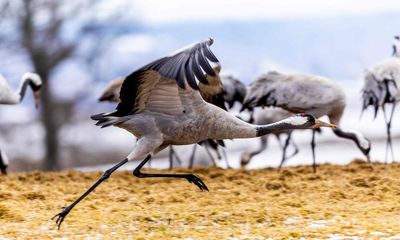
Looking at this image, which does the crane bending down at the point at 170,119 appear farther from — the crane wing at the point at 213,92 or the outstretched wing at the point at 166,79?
the crane wing at the point at 213,92

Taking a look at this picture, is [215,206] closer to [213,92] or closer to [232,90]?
[213,92]

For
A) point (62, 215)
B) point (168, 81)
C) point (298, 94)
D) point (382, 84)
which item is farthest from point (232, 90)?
point (62, 215)

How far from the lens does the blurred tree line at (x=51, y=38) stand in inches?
A: 672

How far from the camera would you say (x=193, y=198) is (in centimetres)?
770

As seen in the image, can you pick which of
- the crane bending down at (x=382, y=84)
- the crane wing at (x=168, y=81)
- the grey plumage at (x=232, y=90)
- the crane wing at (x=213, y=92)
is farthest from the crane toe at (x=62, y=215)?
the grey plumage at (x=232, y=90)

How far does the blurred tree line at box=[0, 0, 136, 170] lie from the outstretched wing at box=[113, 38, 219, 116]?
32.4ft

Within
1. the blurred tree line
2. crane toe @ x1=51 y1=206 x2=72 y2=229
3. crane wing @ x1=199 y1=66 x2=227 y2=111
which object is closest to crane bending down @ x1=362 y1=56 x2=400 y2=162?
crane wing @ x1=199 y1=66 x2=227 y2=111

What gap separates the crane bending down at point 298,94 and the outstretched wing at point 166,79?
3178mm

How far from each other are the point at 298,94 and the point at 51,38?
8977mm

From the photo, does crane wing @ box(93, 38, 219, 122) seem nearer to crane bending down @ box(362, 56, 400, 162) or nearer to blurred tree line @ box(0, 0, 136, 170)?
crane bending down @ box(362, 56, 400, 162)

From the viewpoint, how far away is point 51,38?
1786cm

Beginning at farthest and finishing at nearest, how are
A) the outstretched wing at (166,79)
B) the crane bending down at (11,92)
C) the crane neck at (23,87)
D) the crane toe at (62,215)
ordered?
the crane neck at (23,87), the crane bending down at (11,92), the crane toe at (62,215), the outstretched wing at (166,79)

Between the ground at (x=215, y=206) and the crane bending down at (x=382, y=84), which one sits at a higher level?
the crane bending down at (x=382, y=84)

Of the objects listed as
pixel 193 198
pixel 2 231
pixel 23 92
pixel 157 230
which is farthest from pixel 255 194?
pixel 23 92
